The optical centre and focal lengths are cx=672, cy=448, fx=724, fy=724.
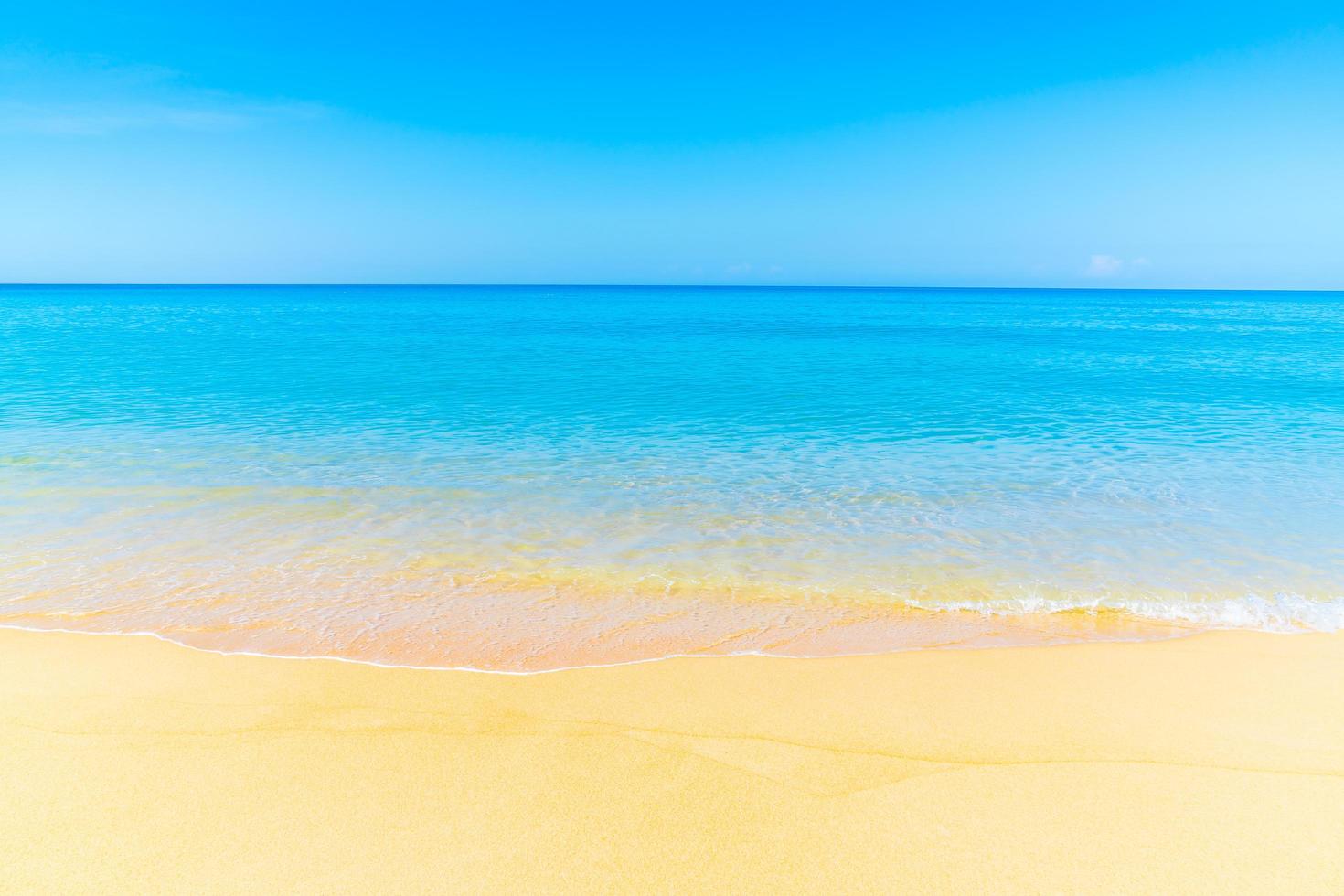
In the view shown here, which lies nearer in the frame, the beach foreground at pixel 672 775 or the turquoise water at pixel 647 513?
the beach foreground at pixel 672 775

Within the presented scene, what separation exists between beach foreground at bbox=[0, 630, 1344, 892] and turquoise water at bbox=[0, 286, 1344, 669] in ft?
2.43

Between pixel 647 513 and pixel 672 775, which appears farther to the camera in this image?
pixel 647 513

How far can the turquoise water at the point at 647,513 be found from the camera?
6.20 meters

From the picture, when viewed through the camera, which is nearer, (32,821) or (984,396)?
(32,821)

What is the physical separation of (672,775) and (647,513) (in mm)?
5366

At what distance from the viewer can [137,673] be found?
496 centimetres

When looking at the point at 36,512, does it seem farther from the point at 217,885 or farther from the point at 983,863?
the point at 983,863

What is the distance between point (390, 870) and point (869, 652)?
3.63m

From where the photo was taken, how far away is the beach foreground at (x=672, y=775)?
10.6 ft

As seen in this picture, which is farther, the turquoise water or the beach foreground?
the turquoise water

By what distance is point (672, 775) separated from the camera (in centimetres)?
388

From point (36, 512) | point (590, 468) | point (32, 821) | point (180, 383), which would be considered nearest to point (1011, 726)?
point (32, 821)

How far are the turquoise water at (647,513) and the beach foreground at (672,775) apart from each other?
0.74 meters

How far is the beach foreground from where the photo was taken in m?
3.23
